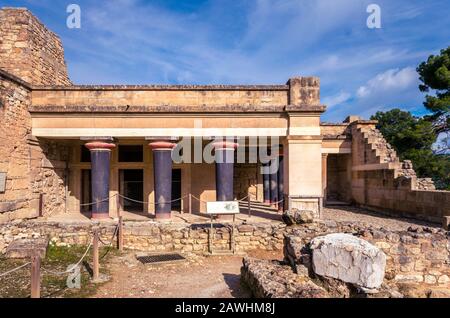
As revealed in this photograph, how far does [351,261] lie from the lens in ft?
16.5

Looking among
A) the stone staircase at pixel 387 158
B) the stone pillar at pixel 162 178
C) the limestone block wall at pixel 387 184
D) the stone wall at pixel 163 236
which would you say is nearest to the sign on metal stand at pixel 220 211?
the stone wall at pixel 163 236

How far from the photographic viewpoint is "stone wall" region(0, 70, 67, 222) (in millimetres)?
9219

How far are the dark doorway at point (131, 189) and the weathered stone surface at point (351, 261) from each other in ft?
29.9

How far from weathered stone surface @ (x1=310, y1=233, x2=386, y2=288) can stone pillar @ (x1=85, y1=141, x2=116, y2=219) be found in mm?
8187

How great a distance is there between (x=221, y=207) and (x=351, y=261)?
192 inches

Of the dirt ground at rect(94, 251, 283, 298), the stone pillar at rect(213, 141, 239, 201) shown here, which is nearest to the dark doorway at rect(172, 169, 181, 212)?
the stone pillar at rect(213, 141, 239, 201)

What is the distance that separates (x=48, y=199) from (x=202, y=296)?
8778 millimetres

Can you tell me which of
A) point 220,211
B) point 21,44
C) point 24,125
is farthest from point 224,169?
point 21,44

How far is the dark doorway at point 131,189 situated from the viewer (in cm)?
1362

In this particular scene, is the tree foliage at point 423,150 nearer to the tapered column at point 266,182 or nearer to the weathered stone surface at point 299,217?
the tapered column at point 266,182

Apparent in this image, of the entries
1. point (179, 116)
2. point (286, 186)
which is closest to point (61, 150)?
point (179, 116)

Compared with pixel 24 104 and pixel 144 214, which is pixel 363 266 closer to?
pixel 144 214

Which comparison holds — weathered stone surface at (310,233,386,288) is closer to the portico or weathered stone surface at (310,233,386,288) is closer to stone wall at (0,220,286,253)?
stone wall at (0,220,286,253)
